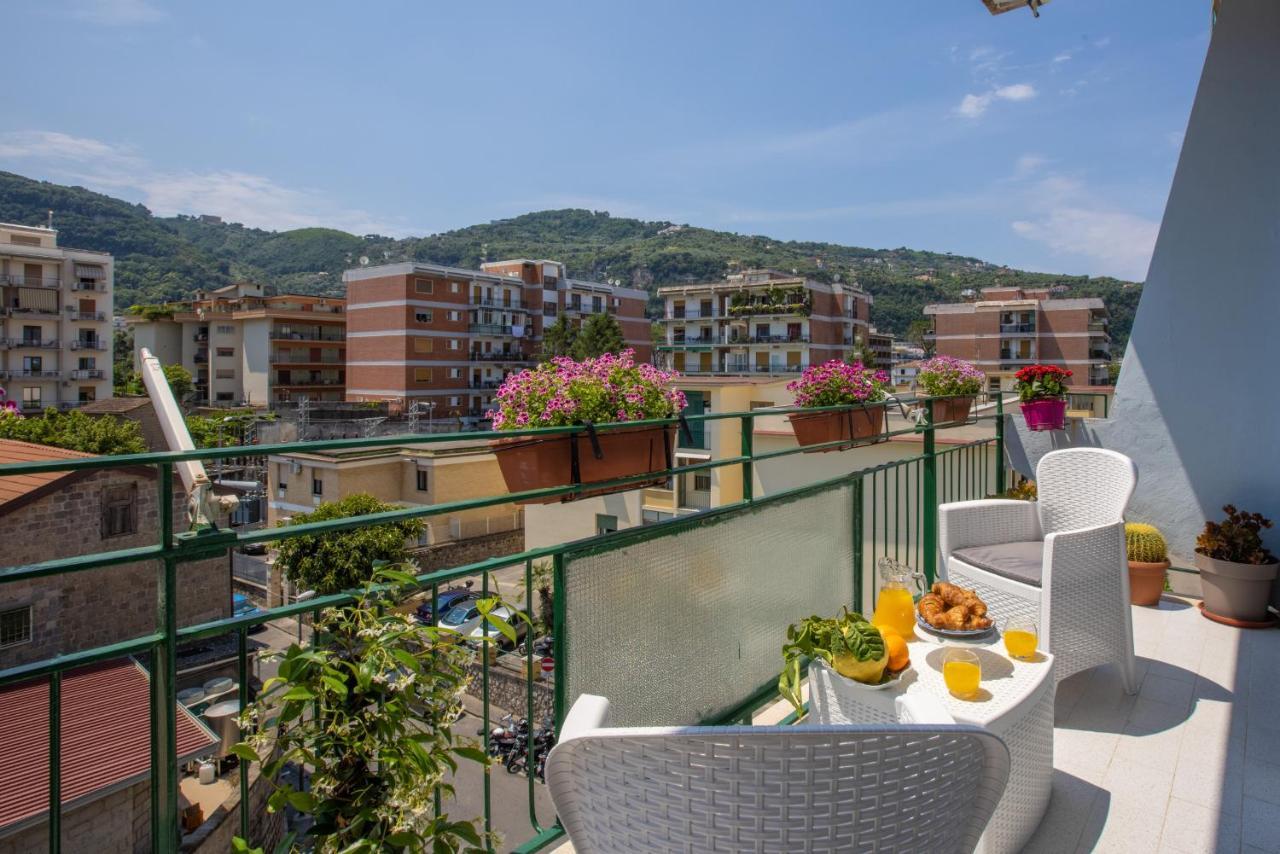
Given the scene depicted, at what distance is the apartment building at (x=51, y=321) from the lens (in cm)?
3922

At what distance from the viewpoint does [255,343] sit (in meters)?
48.3

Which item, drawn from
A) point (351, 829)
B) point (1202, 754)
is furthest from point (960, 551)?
point (351, 829)

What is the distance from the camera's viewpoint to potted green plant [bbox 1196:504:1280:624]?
3980 mm

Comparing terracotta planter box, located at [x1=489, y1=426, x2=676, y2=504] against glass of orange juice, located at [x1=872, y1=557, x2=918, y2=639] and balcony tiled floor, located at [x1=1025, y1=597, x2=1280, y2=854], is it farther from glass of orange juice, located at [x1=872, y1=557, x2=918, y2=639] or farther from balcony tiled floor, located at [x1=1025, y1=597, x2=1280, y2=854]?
balcony tiled floor, located at [x1=1025, y1=597, x2=1280, y2=854]

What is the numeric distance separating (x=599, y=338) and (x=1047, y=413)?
1624 inches

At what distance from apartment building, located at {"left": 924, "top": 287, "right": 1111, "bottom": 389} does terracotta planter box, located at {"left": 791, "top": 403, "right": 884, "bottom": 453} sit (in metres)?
50.0

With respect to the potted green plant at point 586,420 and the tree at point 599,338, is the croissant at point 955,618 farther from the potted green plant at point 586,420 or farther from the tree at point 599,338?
the tree at point 599,338

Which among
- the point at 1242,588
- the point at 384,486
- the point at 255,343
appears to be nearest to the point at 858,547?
the point at 1242,588

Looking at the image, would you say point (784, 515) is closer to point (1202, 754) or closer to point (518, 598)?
point (518, 598)

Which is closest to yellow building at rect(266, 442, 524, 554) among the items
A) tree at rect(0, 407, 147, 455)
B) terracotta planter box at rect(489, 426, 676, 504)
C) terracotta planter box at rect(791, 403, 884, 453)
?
tree at rect(0, 407, 147, 455)

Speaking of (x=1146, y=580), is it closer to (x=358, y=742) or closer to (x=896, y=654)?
(x=896, y=654)

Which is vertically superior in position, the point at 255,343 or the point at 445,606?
the point at 255,343

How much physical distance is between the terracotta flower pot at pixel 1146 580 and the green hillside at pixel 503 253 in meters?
63.7

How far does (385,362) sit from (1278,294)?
1765 inches
